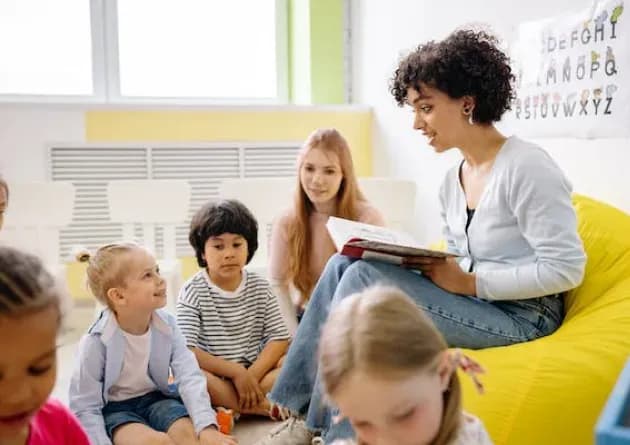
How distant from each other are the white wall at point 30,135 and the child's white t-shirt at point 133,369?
5.82 ft

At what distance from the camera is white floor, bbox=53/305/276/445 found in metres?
2.02

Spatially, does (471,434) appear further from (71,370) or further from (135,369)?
(71,370)

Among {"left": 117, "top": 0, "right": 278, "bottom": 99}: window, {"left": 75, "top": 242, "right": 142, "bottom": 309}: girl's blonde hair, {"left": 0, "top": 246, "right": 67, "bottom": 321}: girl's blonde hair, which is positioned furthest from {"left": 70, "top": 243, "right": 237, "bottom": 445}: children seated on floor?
{"left": 117, "top": 0, "right": 278, "bottom": 99}: window

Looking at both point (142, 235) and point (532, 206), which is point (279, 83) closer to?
point (142, 235)

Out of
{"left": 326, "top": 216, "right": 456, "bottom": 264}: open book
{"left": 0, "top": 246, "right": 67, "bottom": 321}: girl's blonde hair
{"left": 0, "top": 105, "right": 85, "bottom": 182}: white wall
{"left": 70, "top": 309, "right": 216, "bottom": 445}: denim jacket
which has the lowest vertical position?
{"left": 70, "top": 309, "right": 216, "bottom": 445}: denim jacket

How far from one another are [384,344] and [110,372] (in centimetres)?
110

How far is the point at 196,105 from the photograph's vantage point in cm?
356

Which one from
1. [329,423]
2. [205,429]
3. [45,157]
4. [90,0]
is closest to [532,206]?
[329,423]

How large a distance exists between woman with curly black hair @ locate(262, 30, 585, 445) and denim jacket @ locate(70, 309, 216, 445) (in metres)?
0.21

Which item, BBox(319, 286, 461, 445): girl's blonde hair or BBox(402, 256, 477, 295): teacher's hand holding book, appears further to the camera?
BBox(402, 256, 477, 295): teacher's hand holding book

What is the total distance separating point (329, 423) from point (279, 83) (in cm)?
271

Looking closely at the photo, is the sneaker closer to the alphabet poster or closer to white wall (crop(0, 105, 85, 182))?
the alphabet poster

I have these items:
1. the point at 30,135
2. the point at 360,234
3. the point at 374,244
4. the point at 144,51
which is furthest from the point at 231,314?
the point at 144,51

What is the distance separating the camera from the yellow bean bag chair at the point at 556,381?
141 cm
